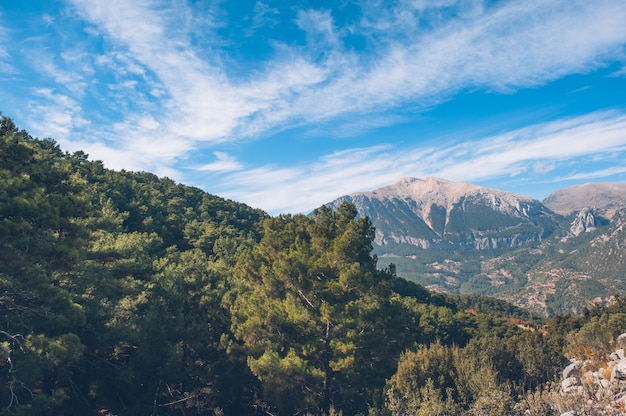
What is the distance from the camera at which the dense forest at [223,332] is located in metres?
12.3

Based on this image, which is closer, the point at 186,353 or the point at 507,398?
the point at 507,398

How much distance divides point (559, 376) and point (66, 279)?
918 inches

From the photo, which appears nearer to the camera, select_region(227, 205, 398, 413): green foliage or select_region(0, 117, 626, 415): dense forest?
select_region(0, 117, 626, 415): dense forest

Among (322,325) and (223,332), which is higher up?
(223,332)

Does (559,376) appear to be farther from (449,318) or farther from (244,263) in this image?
(449,318)

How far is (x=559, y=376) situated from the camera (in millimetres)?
17453

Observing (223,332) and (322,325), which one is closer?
(322,325)

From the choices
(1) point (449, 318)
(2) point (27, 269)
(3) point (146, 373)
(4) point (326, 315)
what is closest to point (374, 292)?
(4) point (326, 315)

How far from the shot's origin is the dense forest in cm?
1231

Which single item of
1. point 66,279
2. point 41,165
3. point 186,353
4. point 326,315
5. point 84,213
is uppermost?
point 41,165

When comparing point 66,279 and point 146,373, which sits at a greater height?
point 66,279

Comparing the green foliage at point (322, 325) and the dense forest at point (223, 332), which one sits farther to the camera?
the green foliage at point (322, 325)

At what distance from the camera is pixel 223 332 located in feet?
63.5

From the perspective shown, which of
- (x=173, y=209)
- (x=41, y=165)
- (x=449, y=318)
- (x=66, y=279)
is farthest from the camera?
(x=173, y=209)
